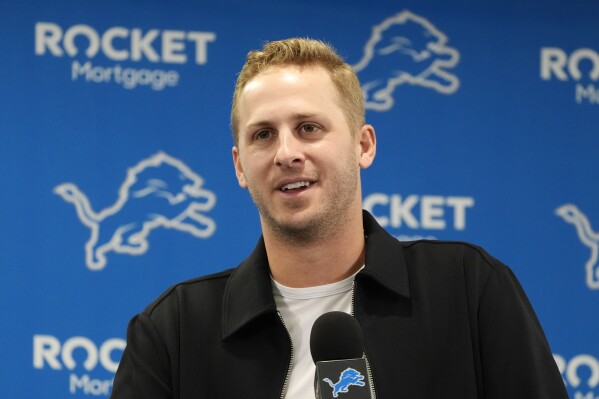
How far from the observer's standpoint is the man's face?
5.59ft

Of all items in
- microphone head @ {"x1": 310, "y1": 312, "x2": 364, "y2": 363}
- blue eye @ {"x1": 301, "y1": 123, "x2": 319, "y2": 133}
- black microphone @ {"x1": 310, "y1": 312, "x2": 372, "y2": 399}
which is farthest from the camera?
blue eye @ {"x1": 301, "y1": 123, "x2": 319, "y2": 133}

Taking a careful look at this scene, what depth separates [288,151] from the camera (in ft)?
5.52

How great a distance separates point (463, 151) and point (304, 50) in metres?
1.59

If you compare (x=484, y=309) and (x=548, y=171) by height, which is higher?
(x=548, y=171)

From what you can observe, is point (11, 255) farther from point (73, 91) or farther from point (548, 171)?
point (548, 171)

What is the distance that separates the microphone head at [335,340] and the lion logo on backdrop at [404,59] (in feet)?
6.50

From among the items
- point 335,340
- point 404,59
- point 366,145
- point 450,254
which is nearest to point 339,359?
point 335,340

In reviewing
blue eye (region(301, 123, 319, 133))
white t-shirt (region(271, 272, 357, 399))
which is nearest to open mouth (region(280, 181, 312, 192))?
blue eye (region(301, 123, 319, 133))

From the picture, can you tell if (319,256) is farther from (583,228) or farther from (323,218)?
(583,228)

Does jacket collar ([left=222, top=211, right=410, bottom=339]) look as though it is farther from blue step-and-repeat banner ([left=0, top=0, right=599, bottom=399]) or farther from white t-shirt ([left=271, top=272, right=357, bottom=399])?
blue step-and-repeat banner ([left=0, top=0, right=599, bottom=399])

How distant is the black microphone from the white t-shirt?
0.34 metres

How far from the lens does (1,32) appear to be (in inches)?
121

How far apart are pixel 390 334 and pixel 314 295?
0.17 m

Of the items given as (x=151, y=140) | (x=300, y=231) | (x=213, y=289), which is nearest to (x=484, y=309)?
(x=300, y=231)
